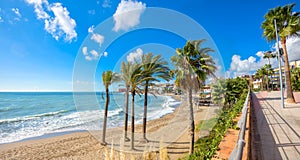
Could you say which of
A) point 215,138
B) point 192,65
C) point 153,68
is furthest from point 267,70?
point 215,138

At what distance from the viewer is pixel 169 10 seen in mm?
9297

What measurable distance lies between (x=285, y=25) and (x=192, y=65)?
9.78m

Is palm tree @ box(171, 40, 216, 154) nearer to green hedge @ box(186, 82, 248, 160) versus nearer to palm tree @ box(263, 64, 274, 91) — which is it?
green hedge @ box(186, 82, 248, 160)

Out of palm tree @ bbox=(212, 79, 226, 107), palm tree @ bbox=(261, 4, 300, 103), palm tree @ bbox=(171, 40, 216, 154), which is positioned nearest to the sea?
palm tree @ bbox=(171, 40, 216, 154)

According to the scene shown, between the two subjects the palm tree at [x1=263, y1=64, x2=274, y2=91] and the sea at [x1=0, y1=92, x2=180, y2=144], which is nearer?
the sea at [x1=0, y1=92, x2=180, y2=144]

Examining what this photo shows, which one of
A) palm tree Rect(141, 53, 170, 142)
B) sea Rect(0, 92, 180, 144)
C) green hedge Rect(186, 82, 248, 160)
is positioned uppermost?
palm tree Rect(141, 53, 170, 142)

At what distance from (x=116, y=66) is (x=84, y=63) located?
1.96 metres

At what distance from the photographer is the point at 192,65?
722 centimetres

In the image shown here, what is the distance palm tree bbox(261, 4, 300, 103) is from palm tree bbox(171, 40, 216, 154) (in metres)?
7.79

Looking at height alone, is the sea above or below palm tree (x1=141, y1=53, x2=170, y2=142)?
below

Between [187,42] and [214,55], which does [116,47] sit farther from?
[214,55]

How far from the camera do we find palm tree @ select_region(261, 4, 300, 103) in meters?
10.5

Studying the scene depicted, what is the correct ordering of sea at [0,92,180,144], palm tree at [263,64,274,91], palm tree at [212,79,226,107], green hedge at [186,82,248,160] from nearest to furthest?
green hedge at [186,82,248,160]
sea at [0,92,180,144]
palm tree at [212,79,226,107]
palm tree at [263,64,274,91]

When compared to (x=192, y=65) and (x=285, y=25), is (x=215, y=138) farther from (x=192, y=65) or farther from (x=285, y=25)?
(x=285, y=25)
